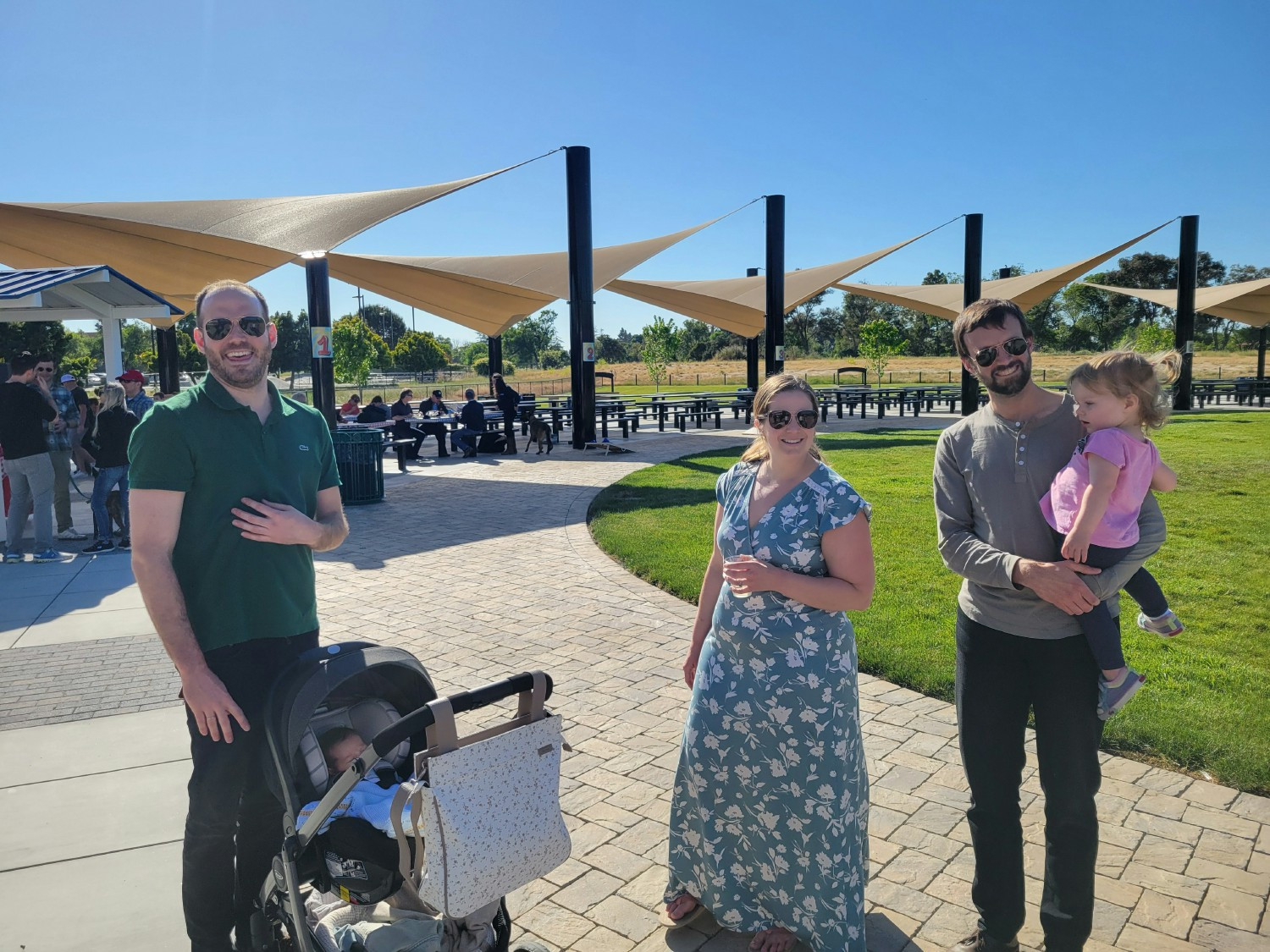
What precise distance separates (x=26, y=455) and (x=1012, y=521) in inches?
342

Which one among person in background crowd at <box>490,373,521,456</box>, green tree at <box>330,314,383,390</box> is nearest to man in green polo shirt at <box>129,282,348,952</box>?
person in background crowd at <box>490,373,521,456</box>

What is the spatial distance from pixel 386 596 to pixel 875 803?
457 cm

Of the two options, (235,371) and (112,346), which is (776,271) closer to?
(112,346)

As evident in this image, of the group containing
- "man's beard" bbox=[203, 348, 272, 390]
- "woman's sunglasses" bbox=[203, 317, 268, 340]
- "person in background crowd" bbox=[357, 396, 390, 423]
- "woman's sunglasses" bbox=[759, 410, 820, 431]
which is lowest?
"person in background crowd" bbox=[357, 396, 390, 423]

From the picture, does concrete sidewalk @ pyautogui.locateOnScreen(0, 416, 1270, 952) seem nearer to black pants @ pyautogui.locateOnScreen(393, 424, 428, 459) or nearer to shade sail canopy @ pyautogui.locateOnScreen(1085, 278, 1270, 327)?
black pants @ pyautogui.locateOnScreen(393, 424, 428, 459)

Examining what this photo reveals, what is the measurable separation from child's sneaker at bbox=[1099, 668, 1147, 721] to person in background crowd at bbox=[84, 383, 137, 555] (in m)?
8.67

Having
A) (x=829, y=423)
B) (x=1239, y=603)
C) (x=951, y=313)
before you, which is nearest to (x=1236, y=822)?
(x=1239, y=603)

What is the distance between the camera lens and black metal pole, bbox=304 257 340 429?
12383 millimetres

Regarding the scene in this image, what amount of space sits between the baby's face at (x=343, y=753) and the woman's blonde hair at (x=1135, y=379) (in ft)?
7.06

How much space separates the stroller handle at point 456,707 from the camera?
6.45 ft

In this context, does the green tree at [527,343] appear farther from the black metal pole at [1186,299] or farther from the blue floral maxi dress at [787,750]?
the blue floral maxi dress at [787,750]

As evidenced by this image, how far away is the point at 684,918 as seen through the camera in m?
2.84

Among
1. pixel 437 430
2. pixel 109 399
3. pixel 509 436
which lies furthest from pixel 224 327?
pixel 509 436

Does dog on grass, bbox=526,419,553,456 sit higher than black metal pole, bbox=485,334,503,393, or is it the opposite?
black metal pole, bbox=485,334,503,393
